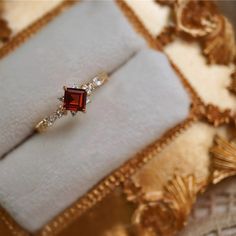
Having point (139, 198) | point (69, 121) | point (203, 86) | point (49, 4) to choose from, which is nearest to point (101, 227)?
point (139, 198)

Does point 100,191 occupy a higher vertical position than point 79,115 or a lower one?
lower

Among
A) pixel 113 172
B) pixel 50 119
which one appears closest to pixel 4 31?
pixel 50 119

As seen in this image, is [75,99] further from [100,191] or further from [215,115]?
[215,115]

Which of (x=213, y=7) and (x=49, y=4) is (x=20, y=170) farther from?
(x=213, y=7)

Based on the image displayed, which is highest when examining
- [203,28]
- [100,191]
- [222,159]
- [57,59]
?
[57,59]

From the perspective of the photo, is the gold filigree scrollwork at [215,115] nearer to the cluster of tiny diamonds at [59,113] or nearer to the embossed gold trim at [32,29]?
the cluster of tiny diamonds at [59,113]

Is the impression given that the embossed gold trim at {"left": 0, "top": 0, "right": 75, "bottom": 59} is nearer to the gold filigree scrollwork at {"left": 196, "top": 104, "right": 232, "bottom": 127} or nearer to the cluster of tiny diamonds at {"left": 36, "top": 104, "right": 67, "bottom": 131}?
the cluster of tiny diamonds at {"left": 36, "top": 104, "right": 67, "bottom": 131}
